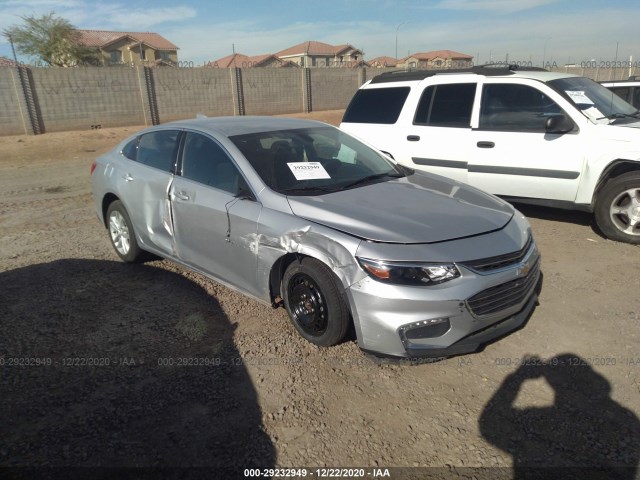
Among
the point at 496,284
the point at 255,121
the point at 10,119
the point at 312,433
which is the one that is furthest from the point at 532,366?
the point at 10,119

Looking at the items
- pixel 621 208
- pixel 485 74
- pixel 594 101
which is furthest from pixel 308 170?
pixel 594 101

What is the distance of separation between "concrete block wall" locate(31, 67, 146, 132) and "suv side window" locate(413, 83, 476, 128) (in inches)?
686

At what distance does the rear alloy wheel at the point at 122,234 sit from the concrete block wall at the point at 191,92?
17.4m

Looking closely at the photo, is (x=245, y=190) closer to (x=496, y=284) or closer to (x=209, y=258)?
(x=209, y=258)

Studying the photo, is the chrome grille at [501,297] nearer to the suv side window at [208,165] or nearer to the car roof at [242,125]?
the suv side window at [208,165]

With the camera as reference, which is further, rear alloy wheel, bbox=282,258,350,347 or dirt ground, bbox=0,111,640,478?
rear alloy wheel, bbox=282,258,350,347

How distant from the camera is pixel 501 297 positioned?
2951mm

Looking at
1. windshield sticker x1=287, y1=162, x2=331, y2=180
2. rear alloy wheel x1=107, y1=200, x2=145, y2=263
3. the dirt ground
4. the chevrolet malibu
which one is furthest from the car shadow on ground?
windshield sticker x1=287, y1=162, x2=331, y2=180

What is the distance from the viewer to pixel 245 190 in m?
3.56

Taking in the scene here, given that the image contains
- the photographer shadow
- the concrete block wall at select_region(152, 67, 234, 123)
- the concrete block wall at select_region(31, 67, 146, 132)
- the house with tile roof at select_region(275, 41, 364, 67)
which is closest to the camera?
the photographer shadow

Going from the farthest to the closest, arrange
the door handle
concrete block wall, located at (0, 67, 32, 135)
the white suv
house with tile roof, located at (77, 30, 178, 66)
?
house with tile roof, located at (77, 30, 178, 66)
concrete block wall, located at (0, 67, 32, 135)
the white suv
the door handle

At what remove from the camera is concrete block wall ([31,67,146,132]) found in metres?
18.6

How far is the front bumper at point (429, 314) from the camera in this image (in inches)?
108

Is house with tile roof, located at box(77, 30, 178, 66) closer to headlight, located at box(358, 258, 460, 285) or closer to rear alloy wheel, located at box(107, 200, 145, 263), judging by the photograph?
rear alloy wheel, located at box(107, 200, 145, 263)
